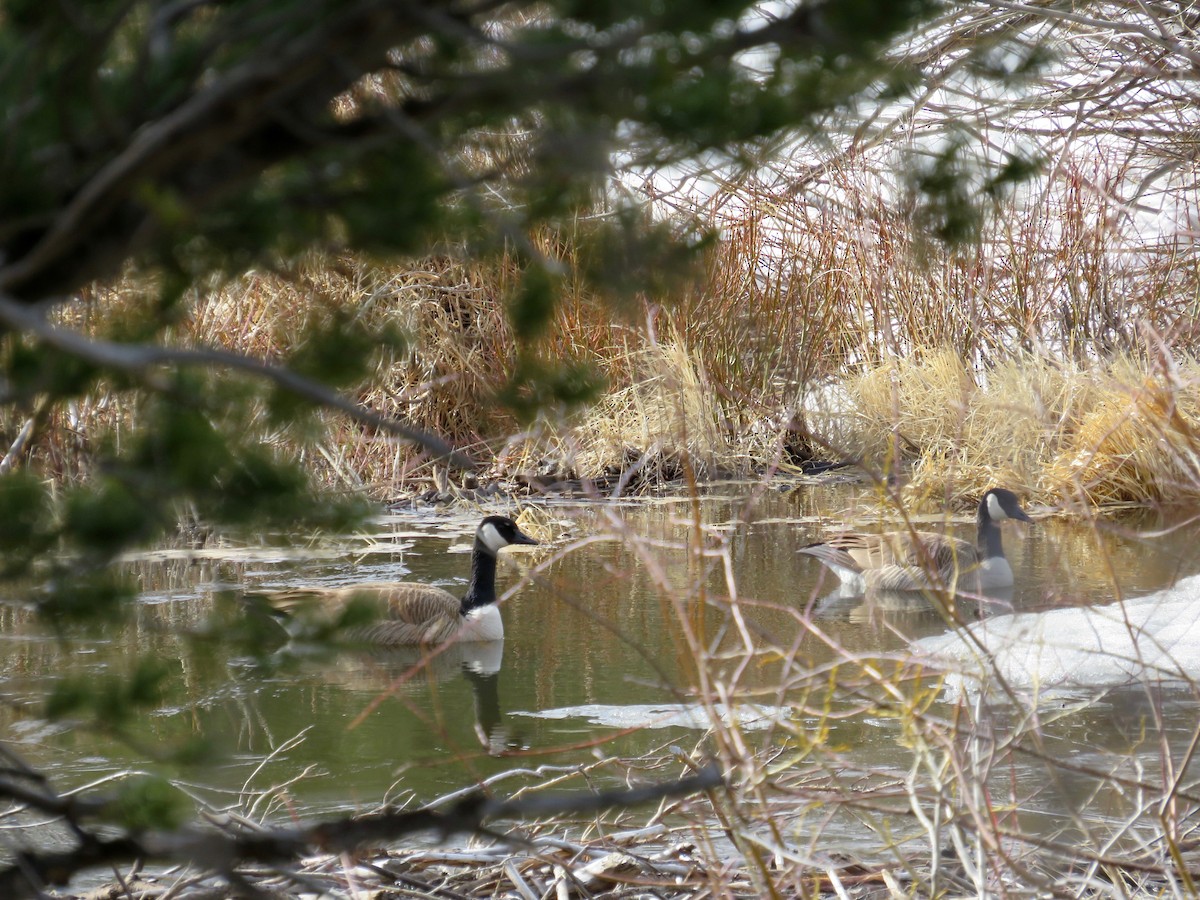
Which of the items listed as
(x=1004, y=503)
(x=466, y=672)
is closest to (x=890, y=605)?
(x=1004, y=503)

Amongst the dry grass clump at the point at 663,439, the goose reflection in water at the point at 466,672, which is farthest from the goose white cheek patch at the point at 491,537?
the dry grass clump at the point at 663,439

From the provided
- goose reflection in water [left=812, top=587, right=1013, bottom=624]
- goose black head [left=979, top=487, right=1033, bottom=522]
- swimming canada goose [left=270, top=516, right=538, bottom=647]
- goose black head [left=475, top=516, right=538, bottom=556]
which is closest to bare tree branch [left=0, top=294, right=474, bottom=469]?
swimming canada goose [left=270, top=516, right=538, bottom=647]

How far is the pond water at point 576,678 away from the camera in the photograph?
278 centimetres

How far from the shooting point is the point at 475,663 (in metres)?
6.38

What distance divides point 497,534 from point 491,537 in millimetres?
95

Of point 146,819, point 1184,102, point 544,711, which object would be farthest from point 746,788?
point 1184,102

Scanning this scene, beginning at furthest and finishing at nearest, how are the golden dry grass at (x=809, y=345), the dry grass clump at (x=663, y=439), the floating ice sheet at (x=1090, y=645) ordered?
the dry grass clump at (x=663, y=439), the golden dry grass at (x=809, y=345), the floating ice sheet at (x=1090, y=645)

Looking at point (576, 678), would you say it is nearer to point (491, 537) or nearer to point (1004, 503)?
point (491, 537)

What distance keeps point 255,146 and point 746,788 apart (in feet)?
5.73

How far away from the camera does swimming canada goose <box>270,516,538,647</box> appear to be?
6.76 metres

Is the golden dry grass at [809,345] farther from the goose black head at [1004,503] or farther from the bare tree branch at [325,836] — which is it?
the bare tree branch at [325,836]

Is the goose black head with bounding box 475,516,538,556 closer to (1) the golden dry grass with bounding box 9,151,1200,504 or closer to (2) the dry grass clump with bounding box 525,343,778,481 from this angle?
(1) the golden dry grass with bounding box 9,151,1200,504

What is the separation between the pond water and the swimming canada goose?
15 centimetres

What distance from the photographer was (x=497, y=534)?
7852mm
